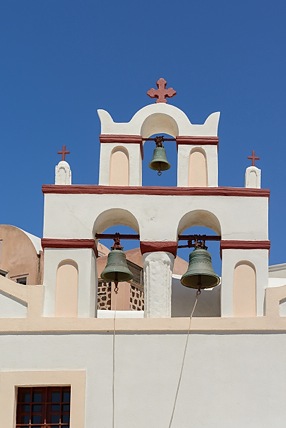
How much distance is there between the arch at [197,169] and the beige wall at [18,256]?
289 inches

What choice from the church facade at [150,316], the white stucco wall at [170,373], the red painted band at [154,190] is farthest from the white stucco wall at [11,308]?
the red painted band at [154,190]

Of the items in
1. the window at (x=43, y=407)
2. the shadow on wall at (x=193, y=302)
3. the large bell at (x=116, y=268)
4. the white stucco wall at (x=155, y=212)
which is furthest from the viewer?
the shadow on wall at (x=193, y=302)

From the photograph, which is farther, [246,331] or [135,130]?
[135,130]

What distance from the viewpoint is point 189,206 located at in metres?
11.2

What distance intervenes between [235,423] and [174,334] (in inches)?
45.1

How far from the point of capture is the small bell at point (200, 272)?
11.0 metres

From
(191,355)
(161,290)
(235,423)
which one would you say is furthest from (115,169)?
(235,423)

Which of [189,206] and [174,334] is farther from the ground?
[189,206]

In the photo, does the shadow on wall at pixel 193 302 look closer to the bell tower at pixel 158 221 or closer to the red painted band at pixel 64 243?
the bell tower at pixel 158 221

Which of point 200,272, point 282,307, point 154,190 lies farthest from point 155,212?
point 282,307

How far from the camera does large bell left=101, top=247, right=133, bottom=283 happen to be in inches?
445

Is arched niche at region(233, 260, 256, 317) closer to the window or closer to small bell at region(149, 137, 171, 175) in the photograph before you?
small bell at region(149, 137, 171, 175)

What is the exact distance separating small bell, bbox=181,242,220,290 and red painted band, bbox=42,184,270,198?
68 cm

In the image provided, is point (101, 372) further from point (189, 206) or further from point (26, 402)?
point (189, 206)
